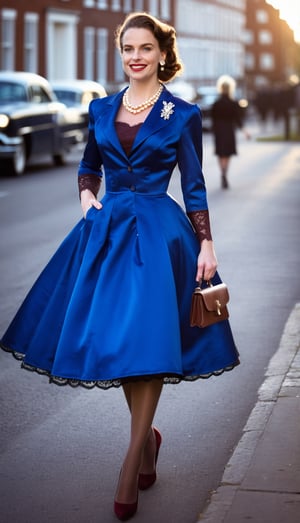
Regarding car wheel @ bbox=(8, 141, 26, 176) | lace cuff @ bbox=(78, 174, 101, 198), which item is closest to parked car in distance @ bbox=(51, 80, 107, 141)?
car wheel @ bbox=(8, 141, 26, 176)

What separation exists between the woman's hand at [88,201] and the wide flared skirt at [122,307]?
3 cm

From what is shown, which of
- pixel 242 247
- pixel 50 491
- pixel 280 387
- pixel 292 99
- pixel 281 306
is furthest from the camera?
pixel 292 99

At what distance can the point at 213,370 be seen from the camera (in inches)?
185

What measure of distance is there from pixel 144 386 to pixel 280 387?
1931mm

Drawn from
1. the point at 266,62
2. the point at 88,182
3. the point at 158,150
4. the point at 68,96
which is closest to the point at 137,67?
the point at 158,150

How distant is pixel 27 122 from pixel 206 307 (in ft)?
60.5

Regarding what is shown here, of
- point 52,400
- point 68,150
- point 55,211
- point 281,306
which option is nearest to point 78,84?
point 68,150

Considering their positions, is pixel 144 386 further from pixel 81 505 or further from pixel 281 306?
pixel 281 306

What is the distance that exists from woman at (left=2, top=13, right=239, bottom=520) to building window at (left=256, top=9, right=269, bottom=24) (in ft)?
459

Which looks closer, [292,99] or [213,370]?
[213,370]

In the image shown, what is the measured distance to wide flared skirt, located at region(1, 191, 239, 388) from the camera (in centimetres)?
445

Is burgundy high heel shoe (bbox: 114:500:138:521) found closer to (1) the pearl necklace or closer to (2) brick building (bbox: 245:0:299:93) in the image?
(1) the pearl necklace

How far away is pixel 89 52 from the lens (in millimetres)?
50625

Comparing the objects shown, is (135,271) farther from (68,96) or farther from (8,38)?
(8,38)
